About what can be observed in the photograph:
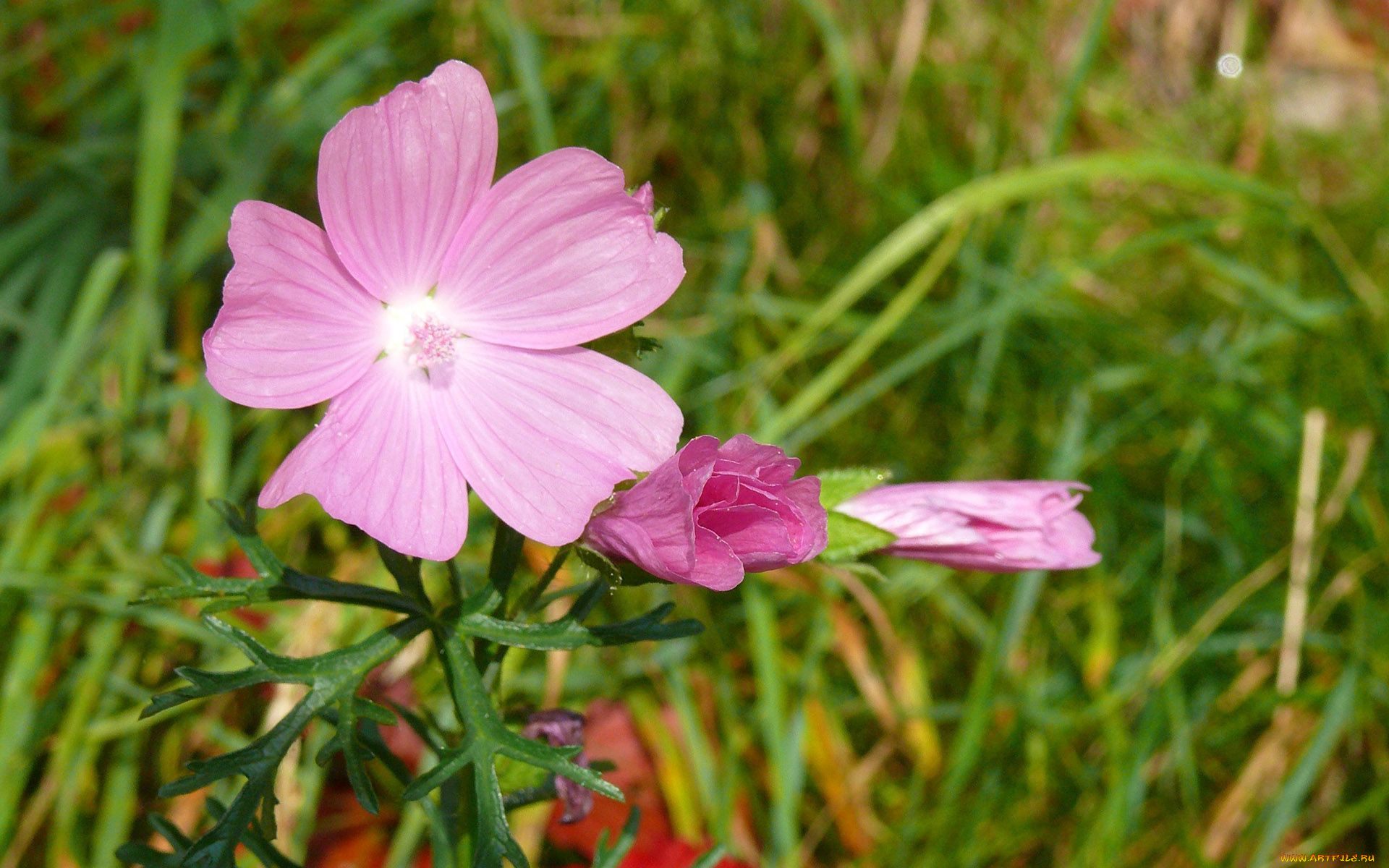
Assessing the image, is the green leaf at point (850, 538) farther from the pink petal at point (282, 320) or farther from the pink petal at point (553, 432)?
the pink petal at point (282, 320)

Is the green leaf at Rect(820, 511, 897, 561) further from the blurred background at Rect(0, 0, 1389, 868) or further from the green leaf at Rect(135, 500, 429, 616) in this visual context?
the blurred background at Rect(0, 0, 1389, 868)

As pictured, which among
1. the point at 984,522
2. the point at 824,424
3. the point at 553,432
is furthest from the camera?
the point at 824,424

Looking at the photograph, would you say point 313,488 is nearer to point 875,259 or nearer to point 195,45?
point 875,259

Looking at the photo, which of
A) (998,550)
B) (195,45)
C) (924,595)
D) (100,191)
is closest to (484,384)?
(998,550)

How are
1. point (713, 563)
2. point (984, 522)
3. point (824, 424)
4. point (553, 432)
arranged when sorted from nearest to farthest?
point (713, 563), point (553, 432), point (984, 522), point (824, 424)

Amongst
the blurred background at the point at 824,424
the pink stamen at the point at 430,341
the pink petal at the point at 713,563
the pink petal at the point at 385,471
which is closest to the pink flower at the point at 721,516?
the pink petal at the point at 713,563

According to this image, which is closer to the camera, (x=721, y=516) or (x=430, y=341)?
(x=721, y=516)

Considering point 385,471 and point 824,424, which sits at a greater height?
point 385,471

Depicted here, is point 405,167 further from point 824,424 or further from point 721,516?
point 824,424

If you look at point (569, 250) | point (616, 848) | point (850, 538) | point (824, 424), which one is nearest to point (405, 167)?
point (569, 250)
